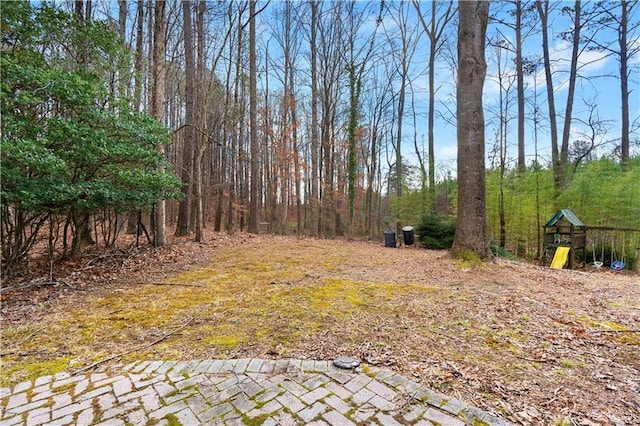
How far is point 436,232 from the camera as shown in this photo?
8.56 metres

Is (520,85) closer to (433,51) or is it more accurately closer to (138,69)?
(433,51)

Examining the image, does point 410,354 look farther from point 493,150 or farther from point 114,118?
point 493,150

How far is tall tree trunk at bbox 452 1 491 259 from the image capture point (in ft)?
15.5

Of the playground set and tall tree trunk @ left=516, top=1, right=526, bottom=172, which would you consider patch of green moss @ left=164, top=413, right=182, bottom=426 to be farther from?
tall tree trunk @ left=516, top=1, right=526, bottom=172

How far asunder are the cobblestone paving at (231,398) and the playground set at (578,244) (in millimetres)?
6332

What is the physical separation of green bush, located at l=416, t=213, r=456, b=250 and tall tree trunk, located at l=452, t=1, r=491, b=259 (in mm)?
3628

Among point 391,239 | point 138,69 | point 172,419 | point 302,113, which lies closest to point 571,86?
point 391,239

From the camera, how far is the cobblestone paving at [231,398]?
4.58 feet

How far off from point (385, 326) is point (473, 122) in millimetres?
3859

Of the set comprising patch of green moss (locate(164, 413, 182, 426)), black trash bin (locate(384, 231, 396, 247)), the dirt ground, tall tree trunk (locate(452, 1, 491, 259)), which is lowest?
patch of green moss (locate(164, 413, 182, 426))

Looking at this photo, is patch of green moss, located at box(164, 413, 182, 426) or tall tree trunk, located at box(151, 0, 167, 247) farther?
tall tree trunk, located at box(151, 0, 167, 247)

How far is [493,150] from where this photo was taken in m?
10.1

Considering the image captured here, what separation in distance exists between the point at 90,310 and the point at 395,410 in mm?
2963

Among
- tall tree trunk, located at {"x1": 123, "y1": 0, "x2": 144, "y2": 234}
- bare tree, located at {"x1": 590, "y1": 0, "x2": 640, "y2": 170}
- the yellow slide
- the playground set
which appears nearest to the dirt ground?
the yellow slide
